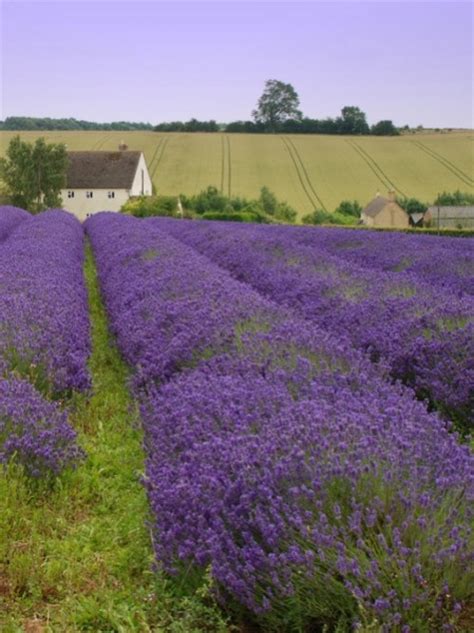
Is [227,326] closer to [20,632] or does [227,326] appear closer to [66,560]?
[66,560]

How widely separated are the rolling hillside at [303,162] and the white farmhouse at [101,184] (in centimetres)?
456

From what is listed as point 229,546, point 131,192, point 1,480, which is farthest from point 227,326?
point 131,192

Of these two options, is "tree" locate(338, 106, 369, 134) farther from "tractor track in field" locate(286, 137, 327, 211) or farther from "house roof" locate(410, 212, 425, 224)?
"house roof" locate(410, 212, 425, 224)

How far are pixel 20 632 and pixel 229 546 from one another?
0.77m

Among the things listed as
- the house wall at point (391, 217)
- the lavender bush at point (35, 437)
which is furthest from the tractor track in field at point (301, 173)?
the lavender bush at point (35, 437)

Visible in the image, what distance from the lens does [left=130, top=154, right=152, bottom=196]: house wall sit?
2089 inches

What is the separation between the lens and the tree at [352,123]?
287 feet

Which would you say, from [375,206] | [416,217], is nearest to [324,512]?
[375,206]

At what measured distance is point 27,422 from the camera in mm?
4008

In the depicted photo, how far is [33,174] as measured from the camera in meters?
46.6

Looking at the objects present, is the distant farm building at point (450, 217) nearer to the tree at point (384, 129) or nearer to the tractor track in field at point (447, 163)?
the tractor track in field at point (447, 163)

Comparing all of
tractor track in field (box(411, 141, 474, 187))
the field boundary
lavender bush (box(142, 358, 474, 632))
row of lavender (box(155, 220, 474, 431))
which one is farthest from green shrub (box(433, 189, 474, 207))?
lavender bush (box(142, 358, 474, 632))

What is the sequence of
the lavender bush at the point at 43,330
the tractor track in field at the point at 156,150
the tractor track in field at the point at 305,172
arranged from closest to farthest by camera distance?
the lavender bush at the point at 43,330 → the tractor track in field at the point at 305,172 → the tractor track in field at the point at 156,150

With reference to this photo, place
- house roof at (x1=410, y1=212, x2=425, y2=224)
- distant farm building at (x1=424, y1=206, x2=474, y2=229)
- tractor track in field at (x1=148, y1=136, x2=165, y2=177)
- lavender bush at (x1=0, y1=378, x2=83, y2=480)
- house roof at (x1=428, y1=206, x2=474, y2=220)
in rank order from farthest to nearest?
tractor track in field at (x1=148, y1=136, x2=165, y2=177)
house roof at (x1=410, y1=212, x2=425, y2=224)
house roof at (x1=428, y1=206, x2=474, y2=220)
distant farm building at (x1=424, y1=206, x2=474, y2=229)
lavender bush at (x1=0, y1=378, x2=83, y2=480)
